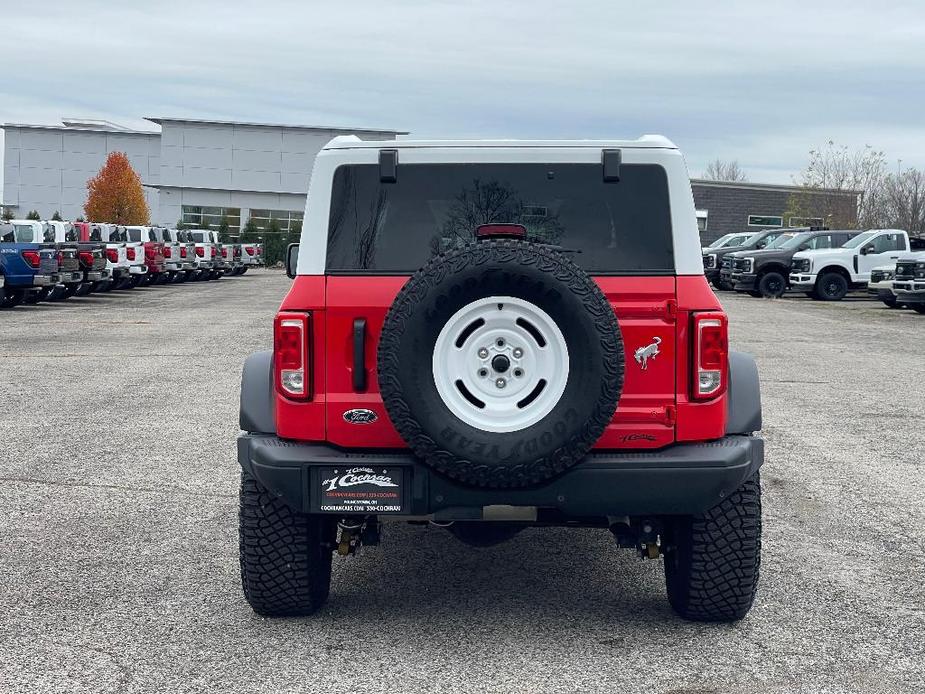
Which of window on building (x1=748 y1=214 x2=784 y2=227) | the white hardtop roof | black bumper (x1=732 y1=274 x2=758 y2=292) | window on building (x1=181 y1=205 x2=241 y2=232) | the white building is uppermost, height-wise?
the white building

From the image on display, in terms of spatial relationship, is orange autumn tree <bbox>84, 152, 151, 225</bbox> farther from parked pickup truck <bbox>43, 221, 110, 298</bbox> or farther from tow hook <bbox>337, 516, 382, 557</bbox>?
tow hook <bbox>337, 516, 382, 557</bbox>

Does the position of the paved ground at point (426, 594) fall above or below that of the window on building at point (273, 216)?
below

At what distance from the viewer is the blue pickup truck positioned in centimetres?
2508

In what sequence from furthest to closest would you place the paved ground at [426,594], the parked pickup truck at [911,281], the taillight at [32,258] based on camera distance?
the parked pickup truck at [911,281]
the taillight at [32,258]
the paved ground at [426,594]

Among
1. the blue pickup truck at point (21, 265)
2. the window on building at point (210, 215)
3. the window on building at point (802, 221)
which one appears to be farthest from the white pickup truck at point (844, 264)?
the window on building at point (210, 215)

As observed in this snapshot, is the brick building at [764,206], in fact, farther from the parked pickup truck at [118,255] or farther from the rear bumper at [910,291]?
the rear bumper at [910,291]

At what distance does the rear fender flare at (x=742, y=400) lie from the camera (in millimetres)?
4848

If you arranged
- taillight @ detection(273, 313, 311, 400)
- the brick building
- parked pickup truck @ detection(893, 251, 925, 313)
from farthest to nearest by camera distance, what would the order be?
the brick building → parked pickup truck @ detection(893, 251, 925, 313) → taillight @ detection(273, 313, 311, 400)

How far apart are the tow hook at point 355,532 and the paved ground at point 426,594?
32cm

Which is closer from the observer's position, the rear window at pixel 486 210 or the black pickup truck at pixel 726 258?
the rear window at pixel 486 210

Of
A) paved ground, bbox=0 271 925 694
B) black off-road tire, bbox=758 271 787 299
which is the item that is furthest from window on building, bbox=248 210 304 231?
paved ground, bbox=0 271 925 694

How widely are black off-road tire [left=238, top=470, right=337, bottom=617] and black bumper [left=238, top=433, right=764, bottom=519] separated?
28cm

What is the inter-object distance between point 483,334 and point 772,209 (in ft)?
236

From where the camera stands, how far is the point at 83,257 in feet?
96.6
